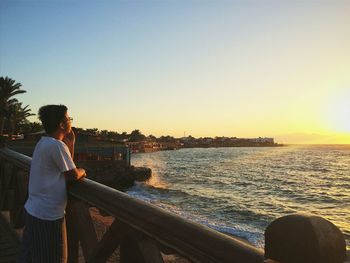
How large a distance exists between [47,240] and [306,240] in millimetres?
1984

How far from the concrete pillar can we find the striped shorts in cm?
181

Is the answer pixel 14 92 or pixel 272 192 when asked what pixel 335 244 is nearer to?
pixel 272 192

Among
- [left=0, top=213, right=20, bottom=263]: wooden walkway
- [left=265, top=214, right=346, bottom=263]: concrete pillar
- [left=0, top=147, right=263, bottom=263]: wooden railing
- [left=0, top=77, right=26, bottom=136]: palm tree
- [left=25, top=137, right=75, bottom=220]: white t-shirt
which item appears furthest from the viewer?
[left=0, top=77, right=26, bottom=136]: palm tree

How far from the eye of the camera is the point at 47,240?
2.63 metres

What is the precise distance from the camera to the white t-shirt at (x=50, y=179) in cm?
261

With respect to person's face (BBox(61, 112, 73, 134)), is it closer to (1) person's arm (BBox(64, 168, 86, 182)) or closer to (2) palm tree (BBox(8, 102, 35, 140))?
(1) person's arm (BBox(64, 168, 86, 182))

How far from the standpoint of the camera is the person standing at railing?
2613mm

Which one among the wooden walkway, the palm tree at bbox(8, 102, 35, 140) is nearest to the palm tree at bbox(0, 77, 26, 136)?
the palm tree at bbox(8, 102, 35, 140)

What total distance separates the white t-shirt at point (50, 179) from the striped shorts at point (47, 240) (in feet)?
0.15

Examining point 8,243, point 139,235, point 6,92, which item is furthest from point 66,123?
point 6,92

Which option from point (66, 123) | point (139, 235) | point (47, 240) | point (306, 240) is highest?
point (66, 123)

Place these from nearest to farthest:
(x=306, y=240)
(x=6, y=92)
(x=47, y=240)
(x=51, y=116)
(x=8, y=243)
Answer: (x=306, y=240)
(x=47, y=240)
(x=51, y=116)
(x=8, y=243)
(x=6, y=92)

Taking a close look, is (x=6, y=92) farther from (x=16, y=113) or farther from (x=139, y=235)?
(x=139, y=235)

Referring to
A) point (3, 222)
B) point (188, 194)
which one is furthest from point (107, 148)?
point (3, 222)
